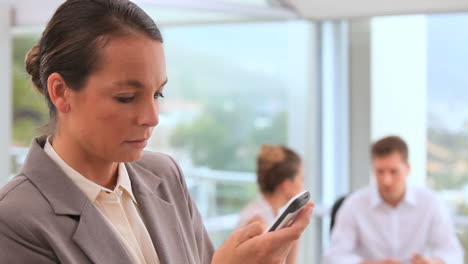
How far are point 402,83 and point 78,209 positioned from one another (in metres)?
4.35

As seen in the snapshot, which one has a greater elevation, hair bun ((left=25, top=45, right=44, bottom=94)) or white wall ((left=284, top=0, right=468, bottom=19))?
white wall ((left=284, top=0, right=468, bottom=19))

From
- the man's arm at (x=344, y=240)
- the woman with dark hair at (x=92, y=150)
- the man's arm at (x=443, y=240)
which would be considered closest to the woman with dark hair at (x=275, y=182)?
the man's arm at (x=344, y=240)

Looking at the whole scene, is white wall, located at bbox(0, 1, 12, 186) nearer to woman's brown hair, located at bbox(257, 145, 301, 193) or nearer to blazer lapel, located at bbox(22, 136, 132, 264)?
woman's brown hair, located at bbox(257, 145, 301, 193)

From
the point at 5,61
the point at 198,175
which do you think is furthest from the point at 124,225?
the point at 198,175

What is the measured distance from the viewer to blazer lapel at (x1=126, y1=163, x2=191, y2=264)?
1383 mm

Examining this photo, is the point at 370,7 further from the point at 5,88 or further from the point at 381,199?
the point at 5,88

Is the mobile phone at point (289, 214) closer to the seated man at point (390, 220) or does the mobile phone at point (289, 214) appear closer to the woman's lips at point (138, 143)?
the woman's lips at point (138, 143)

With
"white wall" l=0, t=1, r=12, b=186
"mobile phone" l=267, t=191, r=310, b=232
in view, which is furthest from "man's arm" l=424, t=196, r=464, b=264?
"mobile phone" l=267, t=191, r=310, b=232

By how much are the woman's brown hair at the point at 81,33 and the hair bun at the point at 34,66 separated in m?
0.03

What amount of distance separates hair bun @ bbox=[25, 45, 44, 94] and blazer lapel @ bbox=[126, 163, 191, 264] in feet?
0.77

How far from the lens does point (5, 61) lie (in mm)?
2979

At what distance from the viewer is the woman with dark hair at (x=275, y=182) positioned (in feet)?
12.5

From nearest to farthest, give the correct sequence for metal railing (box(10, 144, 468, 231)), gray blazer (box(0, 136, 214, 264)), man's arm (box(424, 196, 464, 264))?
gray blazer (box(0, 136, 214, 264)) → man's arm (box(424, 196, 464, 264)) → metal railing (box(10, 144, 468, 231))

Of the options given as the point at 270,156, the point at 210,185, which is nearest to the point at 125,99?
the point at 270,156
